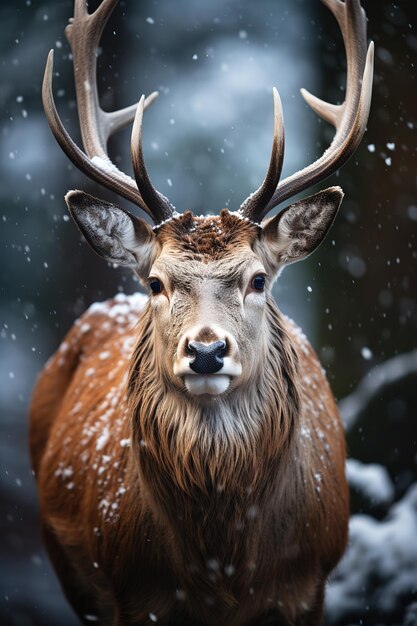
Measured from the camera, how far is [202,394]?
3.30 metres

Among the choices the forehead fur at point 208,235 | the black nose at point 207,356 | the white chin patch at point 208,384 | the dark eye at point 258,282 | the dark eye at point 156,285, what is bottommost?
the white chin patch at point 208,384

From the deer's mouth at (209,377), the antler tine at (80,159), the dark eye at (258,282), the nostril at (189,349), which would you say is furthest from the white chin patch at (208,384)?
the antler tine at (80,159)

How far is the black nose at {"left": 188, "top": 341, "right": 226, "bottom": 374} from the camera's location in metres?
3.09

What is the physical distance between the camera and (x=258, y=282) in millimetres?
3547

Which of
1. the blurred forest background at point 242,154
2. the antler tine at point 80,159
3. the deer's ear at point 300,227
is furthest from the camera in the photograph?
the blurred forest background at point 242,154

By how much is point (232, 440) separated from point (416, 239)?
5439mm

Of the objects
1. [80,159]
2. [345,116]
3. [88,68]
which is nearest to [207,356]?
[80,159]

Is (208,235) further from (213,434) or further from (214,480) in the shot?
(214,480)

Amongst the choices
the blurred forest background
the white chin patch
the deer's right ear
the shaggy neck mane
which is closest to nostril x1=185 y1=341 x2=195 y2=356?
the white chin patch

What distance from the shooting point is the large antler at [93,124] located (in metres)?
3.76

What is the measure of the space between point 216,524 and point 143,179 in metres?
1.52

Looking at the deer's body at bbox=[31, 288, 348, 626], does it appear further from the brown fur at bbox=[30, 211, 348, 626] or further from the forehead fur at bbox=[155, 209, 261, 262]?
the forehead fur at bbox=[155, 209, 261, 262]

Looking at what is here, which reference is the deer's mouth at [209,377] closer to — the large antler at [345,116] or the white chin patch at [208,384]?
the white chin patch at [208,384]

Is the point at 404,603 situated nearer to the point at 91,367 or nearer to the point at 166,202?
the point at 91,367
